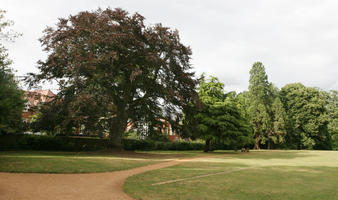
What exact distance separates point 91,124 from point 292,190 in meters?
16.7

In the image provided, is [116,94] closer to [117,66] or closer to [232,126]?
[117,66]

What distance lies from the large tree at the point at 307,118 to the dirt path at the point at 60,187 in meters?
57.6

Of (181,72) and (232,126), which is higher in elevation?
(181,72)

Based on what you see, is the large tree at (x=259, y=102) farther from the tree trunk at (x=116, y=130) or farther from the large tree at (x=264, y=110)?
the tree trunk at (x=116, y=130)

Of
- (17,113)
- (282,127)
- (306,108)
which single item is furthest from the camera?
(306,108)

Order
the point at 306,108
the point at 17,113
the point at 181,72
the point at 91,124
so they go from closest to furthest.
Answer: the point at 17,113
the point at 91,124
the point at 181,72
the point at 306,108

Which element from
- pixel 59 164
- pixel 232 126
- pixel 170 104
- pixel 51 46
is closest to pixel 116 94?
pixel 170 104

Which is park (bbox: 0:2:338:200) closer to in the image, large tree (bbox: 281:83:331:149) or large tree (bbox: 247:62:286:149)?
large tree (bbox: 247:62:286:149)

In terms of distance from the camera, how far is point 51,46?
21875 mm

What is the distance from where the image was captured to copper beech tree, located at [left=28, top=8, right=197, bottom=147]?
20.5 meters

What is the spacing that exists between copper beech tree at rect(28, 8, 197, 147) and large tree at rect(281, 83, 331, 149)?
44.4 meters

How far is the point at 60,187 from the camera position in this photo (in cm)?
862

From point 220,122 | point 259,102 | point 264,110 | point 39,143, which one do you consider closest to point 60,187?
point 39,143

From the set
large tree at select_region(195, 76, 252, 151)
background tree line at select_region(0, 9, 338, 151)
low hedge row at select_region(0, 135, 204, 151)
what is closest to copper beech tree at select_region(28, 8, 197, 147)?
background tree line at select_region(0, 9, 338, 151)
